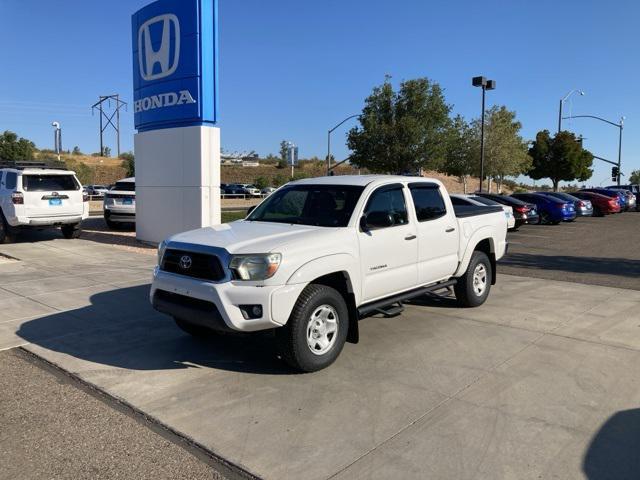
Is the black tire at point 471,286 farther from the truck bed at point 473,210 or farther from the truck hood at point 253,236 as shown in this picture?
the truck hood at point 253,236

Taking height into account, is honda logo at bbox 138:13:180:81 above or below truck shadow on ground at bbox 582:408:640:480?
above

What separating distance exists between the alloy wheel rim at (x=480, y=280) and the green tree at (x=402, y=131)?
2680 cm

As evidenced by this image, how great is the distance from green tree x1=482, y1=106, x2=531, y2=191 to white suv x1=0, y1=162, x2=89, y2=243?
37.4 m

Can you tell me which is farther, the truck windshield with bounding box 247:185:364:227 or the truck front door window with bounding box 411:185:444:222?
the truck front door window with bounding box 411:185:444:222

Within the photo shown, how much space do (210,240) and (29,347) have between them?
8.13ft

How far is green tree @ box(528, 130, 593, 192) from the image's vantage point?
Result: 166ft

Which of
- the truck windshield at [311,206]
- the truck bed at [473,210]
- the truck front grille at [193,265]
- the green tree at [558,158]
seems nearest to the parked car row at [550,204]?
the truck bed at [473,210]

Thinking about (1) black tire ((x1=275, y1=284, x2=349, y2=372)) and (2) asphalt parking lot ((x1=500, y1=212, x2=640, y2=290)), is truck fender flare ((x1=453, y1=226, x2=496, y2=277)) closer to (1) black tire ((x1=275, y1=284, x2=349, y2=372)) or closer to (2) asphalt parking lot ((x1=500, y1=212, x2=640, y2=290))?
(1) black tire ((x1=275, y1=284, x2=349, y2=372))

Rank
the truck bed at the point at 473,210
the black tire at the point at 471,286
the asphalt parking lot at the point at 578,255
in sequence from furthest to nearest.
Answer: the asphalt parking lot at the point at 578,255, the truck bed at the point at 473,210, the black tire at the point at 471,286

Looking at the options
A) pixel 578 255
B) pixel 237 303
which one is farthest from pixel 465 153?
pixel 237 303

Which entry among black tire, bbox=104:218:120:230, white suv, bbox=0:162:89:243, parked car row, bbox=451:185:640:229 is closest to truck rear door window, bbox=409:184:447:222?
parked car row, bbox=451:185:640:229

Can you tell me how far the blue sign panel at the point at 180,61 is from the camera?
42.0ft

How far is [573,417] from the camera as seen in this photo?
415 cm

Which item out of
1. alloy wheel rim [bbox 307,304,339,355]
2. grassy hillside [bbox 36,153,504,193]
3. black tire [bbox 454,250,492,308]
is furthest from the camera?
grassy hillside [bbox 36,153,504,193]
